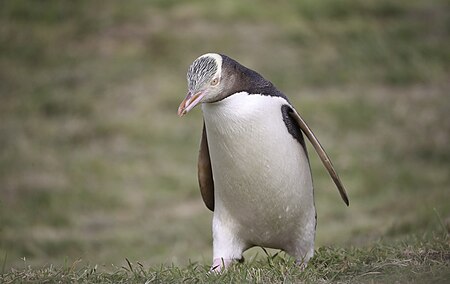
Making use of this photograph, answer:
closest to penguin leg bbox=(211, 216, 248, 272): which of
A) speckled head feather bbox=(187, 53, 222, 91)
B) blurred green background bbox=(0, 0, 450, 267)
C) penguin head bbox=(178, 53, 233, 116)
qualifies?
penguin head bbox=(178, 53, 233, 116)

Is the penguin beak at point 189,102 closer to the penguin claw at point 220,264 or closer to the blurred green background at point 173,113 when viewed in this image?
the penguin claw at point 220,264

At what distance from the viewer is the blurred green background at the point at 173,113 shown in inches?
495

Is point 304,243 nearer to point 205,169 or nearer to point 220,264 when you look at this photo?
point 220,264

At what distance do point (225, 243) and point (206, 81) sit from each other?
1243mm

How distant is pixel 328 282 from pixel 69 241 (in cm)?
743

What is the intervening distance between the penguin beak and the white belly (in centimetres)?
28

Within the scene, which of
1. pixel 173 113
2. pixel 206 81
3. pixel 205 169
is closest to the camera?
pixel 206 81

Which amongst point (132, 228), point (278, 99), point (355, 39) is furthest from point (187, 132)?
point (278, 99)

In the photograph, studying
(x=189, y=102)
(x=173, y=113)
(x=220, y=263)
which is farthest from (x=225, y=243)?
(x=173, y=113)

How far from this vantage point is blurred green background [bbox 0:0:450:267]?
12562 millimetres

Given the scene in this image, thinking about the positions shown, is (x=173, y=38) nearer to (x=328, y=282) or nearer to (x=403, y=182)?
(x=403, y=182)

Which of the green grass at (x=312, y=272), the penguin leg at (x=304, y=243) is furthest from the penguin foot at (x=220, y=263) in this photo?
the penguin leg at (x=304, y=243)

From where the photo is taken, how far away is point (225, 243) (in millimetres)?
6426

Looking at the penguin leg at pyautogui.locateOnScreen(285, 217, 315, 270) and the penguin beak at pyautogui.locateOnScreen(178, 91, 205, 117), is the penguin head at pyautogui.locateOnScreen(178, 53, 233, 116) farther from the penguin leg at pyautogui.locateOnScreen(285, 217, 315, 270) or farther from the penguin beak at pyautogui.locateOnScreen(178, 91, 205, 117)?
the penguin leg at pyautogui.locateOnScreen(285, 217, 315, 270)
